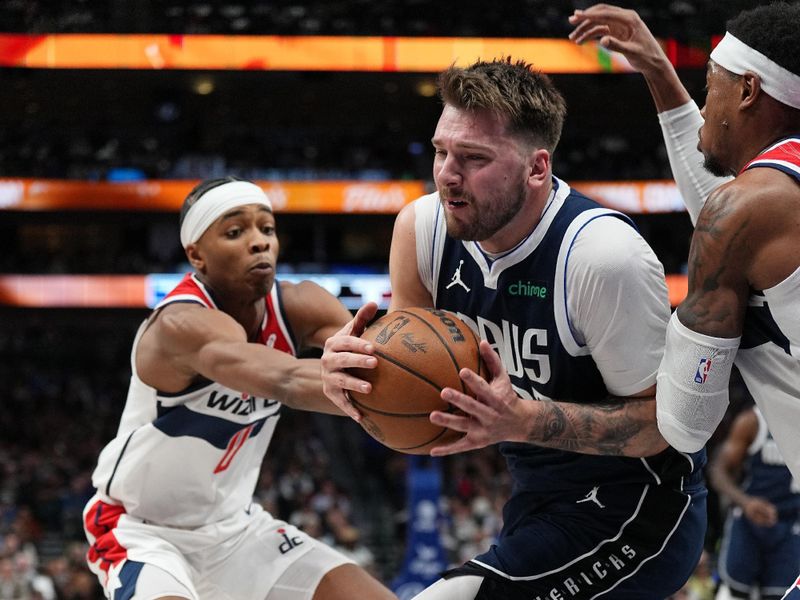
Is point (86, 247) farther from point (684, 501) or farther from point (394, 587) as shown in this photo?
point (684, 501)

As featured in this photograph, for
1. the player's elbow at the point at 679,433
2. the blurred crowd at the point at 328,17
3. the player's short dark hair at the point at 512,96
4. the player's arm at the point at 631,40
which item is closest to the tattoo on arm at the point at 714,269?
the player's elbow at the point at 679,433

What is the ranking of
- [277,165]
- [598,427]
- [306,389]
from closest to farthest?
[598,427], [306,389], [277,165]

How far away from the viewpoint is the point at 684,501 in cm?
294

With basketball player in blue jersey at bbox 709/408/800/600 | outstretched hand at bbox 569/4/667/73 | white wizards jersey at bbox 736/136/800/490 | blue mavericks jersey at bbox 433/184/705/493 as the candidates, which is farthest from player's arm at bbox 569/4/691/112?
basketball player in blue jersey at bbox 709/408/800/600

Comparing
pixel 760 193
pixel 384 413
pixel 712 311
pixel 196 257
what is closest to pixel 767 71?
pixel 760 193

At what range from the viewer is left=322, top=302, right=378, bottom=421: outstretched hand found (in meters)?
2.48

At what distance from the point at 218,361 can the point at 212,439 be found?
0.42 meters

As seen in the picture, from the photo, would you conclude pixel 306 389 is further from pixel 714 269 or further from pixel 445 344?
pixel 714 269

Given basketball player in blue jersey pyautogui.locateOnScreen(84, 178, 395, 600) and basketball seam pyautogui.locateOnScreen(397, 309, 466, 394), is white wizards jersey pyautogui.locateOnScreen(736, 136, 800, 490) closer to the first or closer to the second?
basketball seam pyautogui.locateOnScreen(397, 309, 466, 394)

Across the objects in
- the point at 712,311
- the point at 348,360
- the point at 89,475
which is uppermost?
the point at 712,311

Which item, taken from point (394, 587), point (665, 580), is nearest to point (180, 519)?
point (665, 580)

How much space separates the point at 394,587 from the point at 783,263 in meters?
9.56

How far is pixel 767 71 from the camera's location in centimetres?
243

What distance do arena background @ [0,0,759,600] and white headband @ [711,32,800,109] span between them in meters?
9.57
